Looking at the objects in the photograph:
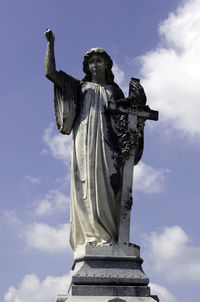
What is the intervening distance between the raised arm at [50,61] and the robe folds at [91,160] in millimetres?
246

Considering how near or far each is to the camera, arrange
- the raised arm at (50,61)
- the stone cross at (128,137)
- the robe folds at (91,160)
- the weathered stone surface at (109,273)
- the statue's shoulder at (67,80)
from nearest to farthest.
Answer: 1. the weathered stone surface at (109,273)
2. the robe folds at (91,160)
3. the stone cross at (128,137)
4. the raised arm at (50,61)
5. the statue's shoulder at (67,80)

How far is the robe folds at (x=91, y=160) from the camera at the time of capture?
38.8 ft

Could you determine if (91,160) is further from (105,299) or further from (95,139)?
(105,299)

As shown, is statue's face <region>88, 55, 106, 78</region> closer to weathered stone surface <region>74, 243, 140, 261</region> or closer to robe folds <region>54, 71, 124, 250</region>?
robe folds <region>54, 71, 124, 250</region>

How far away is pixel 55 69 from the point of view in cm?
1280

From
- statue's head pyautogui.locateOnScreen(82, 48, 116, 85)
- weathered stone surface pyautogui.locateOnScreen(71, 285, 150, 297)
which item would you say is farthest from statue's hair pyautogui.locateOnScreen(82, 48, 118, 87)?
weathered stone surface pyautogui.locateOnScreen(71, 285, 150, 297)

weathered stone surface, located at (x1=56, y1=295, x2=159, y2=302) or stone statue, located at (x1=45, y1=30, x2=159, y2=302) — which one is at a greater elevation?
stone statue, located at (x1=45, y1=30, x2=159, y2=302)

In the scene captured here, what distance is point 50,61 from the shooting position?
Result: 1271 cm

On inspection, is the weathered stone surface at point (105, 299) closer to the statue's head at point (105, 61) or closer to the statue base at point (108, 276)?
the statue base at point (108, 276)

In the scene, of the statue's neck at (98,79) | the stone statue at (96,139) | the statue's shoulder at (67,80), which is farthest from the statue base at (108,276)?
the statue's neck at (98,79)

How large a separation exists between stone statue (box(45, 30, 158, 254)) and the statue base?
10.6 inches

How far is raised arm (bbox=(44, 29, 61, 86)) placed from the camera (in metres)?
12.7

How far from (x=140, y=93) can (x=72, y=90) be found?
154 centimetres

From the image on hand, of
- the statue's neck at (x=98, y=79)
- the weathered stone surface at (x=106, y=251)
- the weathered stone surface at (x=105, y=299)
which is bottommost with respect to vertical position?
the weathered stone surface at (x=105, y=299)
